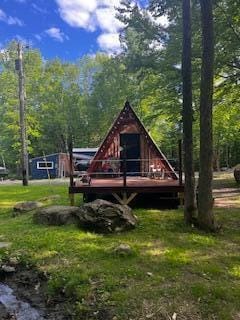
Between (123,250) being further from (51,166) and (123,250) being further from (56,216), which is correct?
(51,166)

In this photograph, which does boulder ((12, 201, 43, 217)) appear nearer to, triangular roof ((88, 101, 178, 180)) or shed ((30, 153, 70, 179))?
triangular roof ((88, 101, 178, 180))

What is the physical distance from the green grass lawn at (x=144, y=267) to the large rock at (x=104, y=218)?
0.28m

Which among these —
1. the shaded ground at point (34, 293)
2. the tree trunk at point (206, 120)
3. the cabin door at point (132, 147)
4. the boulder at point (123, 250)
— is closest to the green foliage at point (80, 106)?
the cabin door at point (132, 147)

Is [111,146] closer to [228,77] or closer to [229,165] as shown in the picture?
[228,77]

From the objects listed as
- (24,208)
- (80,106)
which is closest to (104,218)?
(24,208)

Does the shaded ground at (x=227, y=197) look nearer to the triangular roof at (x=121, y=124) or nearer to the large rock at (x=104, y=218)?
the triangular roof at (x=121, y=124)

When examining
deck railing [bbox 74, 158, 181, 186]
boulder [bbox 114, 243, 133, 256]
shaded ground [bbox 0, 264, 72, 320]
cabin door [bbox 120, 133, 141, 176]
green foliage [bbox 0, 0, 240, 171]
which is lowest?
shaded ground [bbox 0, 264, 72, 320]

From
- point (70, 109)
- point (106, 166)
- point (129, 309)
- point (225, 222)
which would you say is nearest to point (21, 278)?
point (129, 309)

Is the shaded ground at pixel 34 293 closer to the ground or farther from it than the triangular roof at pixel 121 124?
closer to the ground

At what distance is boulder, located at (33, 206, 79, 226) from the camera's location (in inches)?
399

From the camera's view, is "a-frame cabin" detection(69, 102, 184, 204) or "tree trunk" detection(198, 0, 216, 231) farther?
"a-frame cabin" detection(69, 102, 184, 204)

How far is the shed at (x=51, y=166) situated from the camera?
37469 mm

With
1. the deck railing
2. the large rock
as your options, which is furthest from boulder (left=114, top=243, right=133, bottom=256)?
the deck railing

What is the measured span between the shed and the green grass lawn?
27046 millimetres
